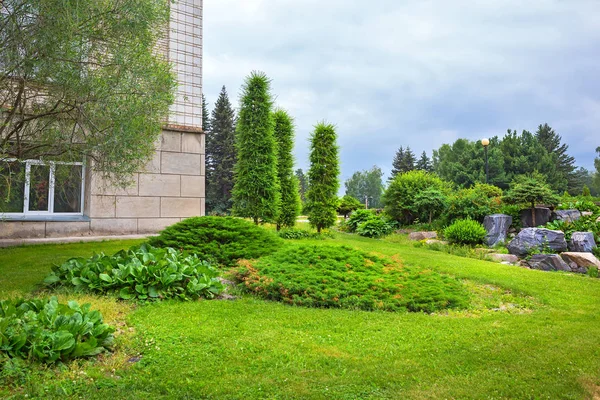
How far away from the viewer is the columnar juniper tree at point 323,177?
1352 cm

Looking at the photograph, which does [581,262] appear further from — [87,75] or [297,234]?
[87,75]

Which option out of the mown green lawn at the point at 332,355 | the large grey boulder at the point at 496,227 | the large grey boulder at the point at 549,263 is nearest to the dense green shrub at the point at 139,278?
the mown green lawn at the point at 332,355

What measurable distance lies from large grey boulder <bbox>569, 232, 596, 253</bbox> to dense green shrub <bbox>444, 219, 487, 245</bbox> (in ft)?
6.89

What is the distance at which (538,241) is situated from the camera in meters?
10.2

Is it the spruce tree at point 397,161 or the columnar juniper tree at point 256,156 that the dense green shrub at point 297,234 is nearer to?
the columnar juniper tree at point 256,156

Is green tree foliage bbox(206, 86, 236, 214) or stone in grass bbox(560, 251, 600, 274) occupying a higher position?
green tree foliage bbox(206, 86, 236, 214)

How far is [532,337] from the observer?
3969mm

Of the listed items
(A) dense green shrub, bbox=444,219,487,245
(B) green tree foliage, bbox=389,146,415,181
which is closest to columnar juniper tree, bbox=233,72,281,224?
(A) dense green shrub, bbox=444,219,487,245

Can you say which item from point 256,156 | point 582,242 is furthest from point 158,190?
point 582,242

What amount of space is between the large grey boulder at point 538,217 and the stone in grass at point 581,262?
3.26m

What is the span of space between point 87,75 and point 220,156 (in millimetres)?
27279

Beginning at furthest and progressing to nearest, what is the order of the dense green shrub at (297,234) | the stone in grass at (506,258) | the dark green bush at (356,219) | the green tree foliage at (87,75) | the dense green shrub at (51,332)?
the dark green bush at (356,219)
the dense green shrub at (297,234)
the stone in grass at (506,258)
the green tree foliage at (87,75)
the dense green shrub at (51,332)

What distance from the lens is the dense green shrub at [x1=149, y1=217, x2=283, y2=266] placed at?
7125 millimetres

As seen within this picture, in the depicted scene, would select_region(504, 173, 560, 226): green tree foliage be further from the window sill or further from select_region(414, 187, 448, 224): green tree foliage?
the window sill
